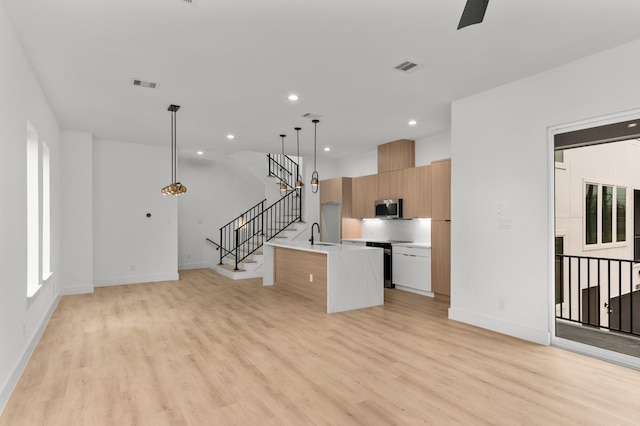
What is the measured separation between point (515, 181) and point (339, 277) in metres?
2.71

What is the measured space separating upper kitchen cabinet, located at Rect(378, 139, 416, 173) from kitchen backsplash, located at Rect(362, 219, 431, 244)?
1.19 metres

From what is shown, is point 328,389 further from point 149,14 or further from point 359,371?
point 149,14

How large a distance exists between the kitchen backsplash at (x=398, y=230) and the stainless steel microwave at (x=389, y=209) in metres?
0.47

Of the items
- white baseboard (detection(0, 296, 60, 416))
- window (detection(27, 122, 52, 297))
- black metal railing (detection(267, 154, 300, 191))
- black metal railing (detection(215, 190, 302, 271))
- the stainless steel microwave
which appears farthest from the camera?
black metal railing (detection(267, 154, 300, 191))

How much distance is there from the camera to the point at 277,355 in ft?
12.1

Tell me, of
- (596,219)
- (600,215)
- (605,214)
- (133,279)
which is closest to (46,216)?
(133,279)

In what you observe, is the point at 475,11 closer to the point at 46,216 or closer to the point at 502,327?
the point at 502,327

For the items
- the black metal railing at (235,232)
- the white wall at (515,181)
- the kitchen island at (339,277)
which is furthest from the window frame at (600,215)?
the black metal railing at (235,232)

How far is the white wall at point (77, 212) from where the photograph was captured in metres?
6.84

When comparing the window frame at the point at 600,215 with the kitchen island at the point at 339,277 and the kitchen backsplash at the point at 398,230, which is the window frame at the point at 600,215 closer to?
the kitchen backsplash at the point at 398,230

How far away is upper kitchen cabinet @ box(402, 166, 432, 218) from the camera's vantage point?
685 cm

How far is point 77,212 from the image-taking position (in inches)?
273

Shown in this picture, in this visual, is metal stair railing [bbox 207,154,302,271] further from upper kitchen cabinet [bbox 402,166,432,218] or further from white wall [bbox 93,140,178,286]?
upper kitchen cabinet [bbox 402,166,432,218]

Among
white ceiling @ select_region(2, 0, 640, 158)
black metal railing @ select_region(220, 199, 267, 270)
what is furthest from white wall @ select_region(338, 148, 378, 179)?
white ceiling @ select_region(2, 0, 640, 158)
